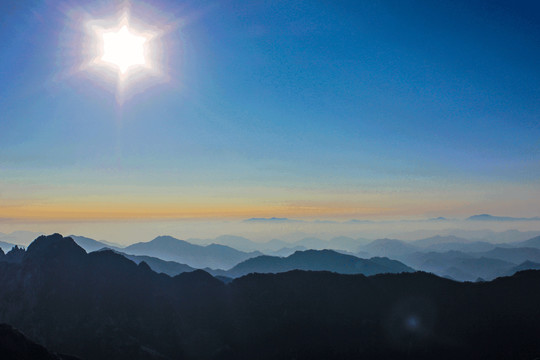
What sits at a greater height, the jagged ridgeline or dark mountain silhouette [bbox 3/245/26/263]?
dark mountain silhouette [bbox 3/245/26/263]

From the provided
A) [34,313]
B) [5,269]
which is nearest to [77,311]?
[34,313]

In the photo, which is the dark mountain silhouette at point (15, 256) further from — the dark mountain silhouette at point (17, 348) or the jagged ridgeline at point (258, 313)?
the dark mountain silhouette at point (17, 348)

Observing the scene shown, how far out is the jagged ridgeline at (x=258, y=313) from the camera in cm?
9119

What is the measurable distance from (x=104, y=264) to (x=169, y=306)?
2705 cm

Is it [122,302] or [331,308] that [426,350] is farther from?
[122,302]

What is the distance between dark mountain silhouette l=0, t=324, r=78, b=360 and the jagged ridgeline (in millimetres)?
28601

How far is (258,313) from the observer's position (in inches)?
4311

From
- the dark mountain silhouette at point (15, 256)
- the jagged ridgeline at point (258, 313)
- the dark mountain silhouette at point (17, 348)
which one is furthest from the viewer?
the dark mountain silhouette at point (15, 256)

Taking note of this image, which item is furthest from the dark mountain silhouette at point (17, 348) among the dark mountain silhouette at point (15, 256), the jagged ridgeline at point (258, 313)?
the dark mountain silhouette at point (15, 256)

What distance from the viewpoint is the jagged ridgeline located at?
91188 mm

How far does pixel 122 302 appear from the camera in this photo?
99000 mm

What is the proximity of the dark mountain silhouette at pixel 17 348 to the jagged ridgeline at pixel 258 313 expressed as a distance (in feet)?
93.8

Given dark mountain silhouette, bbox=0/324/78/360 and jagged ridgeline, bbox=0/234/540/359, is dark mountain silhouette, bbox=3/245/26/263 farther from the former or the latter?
dark mountain silhouette, bbox=0/324/78/360

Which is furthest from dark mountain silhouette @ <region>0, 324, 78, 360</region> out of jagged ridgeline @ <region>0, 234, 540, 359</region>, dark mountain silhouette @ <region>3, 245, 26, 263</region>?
dark mountain silhouette @ <region>3, 245, 26, 263</region>
